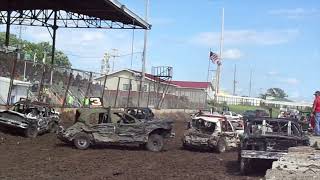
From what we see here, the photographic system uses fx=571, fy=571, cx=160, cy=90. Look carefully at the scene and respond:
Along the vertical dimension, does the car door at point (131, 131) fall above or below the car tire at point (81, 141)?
above

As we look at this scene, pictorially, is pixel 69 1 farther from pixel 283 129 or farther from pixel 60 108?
pixel 283 129

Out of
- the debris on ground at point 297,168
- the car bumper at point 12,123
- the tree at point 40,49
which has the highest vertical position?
the tree at point 40,49

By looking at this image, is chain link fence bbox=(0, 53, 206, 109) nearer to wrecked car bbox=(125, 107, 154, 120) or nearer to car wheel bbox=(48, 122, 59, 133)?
car wheel bbox=(48, 122, 59, 133)

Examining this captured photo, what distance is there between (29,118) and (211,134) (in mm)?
7435

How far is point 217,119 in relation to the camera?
2197 cm

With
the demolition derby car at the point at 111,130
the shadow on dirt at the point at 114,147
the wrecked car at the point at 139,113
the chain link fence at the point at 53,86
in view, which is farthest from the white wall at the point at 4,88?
the demolition derby car at the point at 111,130

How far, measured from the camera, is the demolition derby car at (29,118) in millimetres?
22922

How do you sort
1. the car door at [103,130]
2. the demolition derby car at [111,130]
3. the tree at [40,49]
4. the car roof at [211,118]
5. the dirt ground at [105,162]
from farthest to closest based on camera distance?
the tree at [40,49]
the car roof at [211,118]
the car door at [103,130]
the demolition derby car at [111,130]
the dirt ground at [105,162]

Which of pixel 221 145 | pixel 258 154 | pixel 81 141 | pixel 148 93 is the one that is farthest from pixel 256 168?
pixel 148 93

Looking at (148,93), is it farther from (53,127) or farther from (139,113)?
(53,127)

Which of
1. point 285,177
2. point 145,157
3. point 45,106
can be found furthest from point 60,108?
point 285,177

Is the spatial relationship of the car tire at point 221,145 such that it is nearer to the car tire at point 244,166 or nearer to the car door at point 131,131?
the car door at point 131,131

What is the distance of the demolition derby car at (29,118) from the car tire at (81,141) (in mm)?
3495

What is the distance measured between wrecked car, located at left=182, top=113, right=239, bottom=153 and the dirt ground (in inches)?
15.9
